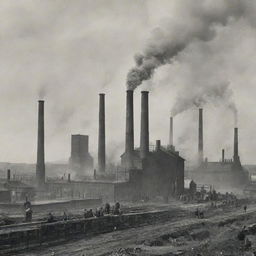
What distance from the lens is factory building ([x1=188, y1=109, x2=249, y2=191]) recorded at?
76.9 m

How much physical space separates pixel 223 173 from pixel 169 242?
5280cm

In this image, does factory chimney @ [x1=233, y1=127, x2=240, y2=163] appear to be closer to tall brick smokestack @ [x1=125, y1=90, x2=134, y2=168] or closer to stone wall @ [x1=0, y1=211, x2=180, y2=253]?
tall brick smokestack @ [x1=125, y1=90, x2=134, y2=168]

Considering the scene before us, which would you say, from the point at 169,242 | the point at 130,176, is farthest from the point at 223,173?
the point at 169,242

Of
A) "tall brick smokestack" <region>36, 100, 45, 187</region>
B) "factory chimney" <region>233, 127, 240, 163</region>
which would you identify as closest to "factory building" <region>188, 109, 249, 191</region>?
"factory chimney" <region>233, 127, 240, 163</region>

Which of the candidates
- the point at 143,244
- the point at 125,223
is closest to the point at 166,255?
the point at 143,244

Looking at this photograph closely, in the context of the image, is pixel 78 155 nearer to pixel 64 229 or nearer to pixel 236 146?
pixel 236 146

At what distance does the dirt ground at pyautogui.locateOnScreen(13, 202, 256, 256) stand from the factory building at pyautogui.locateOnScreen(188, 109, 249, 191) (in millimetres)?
42299

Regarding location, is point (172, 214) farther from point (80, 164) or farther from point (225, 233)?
point (80, 164)

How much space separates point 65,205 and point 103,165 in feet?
54.2

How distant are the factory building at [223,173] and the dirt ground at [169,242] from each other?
42299 mm

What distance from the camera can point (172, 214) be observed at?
3844cm

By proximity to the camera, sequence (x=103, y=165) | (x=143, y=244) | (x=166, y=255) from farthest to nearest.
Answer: (x=103, y=165)
(x=143, y=244)
(x=166, y=255)

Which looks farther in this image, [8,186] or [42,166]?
[42,166]

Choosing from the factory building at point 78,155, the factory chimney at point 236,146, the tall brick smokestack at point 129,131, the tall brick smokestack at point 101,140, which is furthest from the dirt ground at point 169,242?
the factory chimney at point 236,146
